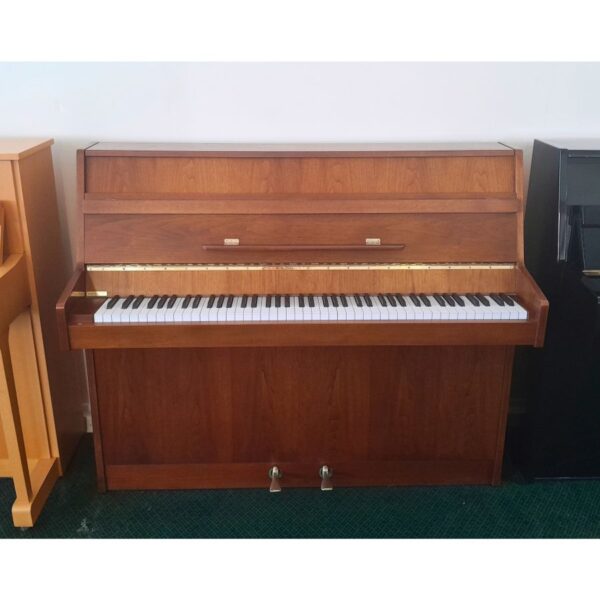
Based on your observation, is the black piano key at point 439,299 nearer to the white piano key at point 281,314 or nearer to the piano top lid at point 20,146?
the white piano key at point 281,314

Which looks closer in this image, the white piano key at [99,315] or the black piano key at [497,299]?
the white piano key at [99,315]

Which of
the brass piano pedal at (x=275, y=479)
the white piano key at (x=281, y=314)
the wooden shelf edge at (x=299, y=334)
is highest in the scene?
the white piano key at (x=281, y=314)

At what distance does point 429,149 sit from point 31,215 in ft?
4.56

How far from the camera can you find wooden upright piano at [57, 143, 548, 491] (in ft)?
6.26

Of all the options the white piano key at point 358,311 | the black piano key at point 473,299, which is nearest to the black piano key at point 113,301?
the white piano key at point 358,311

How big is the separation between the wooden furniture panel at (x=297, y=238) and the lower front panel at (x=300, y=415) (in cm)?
34

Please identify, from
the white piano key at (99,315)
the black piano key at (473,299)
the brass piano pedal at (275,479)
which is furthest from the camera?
the brass piano pedal at (275,479)

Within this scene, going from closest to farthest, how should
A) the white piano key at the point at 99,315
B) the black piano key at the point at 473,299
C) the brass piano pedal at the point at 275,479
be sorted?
the white piano key at the point at 99,315
the black piano key at the point at 473,299
the brass piano pedal at the point at 275,479

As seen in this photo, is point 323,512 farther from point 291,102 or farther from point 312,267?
point 291,102

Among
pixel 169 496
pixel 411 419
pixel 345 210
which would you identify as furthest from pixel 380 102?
pixel 169 496

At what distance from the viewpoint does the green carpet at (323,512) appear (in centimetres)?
214

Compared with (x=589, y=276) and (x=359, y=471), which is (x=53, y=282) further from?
(x=589, y=276)

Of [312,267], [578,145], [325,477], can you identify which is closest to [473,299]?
[312,267]

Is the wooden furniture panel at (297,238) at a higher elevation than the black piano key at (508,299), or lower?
higher
